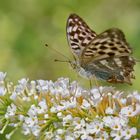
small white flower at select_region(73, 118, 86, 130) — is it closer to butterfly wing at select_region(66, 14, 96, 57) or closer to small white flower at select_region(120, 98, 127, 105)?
small white flower at select_region(120, 98, 127, 105)

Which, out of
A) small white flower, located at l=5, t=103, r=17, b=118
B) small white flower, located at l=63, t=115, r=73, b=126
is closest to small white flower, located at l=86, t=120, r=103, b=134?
small white flower, located at l=63, t=115, r=73, b=126

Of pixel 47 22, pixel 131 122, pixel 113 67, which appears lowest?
pixel 131 122

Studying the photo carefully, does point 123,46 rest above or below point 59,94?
above

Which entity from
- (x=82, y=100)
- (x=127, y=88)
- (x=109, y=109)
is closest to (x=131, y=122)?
(x=109, y=109)

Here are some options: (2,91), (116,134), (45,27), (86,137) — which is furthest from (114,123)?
(45,27)

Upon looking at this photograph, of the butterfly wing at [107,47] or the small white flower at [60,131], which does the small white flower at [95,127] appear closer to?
the small white flower at [60,131]

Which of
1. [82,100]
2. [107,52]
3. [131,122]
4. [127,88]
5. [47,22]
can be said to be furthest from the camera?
[47,22]

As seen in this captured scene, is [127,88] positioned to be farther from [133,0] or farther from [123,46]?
[123,46]
